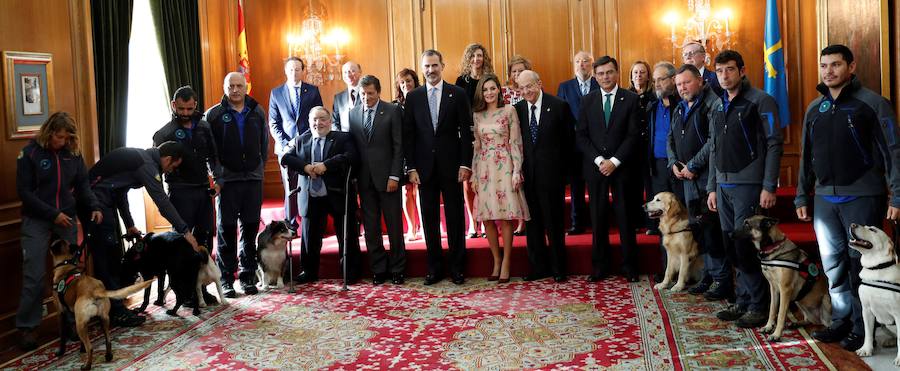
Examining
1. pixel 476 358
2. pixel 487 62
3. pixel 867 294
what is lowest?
pixel 476 358

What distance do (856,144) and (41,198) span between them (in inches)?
172

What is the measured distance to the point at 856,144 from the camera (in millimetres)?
4000

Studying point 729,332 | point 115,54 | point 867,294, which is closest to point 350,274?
point 115,54

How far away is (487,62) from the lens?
22.6 feet

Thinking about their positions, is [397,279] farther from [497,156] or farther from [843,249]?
[843,249]

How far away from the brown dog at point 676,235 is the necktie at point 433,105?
1.63 m

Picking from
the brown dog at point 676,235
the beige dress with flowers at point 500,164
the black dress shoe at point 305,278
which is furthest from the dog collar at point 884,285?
the black dress shoe at point 305,278

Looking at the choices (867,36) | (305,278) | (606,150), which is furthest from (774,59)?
(305,278)

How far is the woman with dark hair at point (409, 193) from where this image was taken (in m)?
7.03

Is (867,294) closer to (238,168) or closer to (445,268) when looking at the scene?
(445,268)

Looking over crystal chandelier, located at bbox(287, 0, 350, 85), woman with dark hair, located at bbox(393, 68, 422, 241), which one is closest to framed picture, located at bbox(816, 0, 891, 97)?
woman with dark hair, located at bbox(393, 68, 422, 241)

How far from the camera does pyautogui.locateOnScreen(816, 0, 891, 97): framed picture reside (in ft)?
15.2

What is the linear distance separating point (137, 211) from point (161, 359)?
3516mm

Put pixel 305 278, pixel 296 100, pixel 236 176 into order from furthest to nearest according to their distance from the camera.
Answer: pixel 296 100 → pixel 305 278 → pixel 236 176
